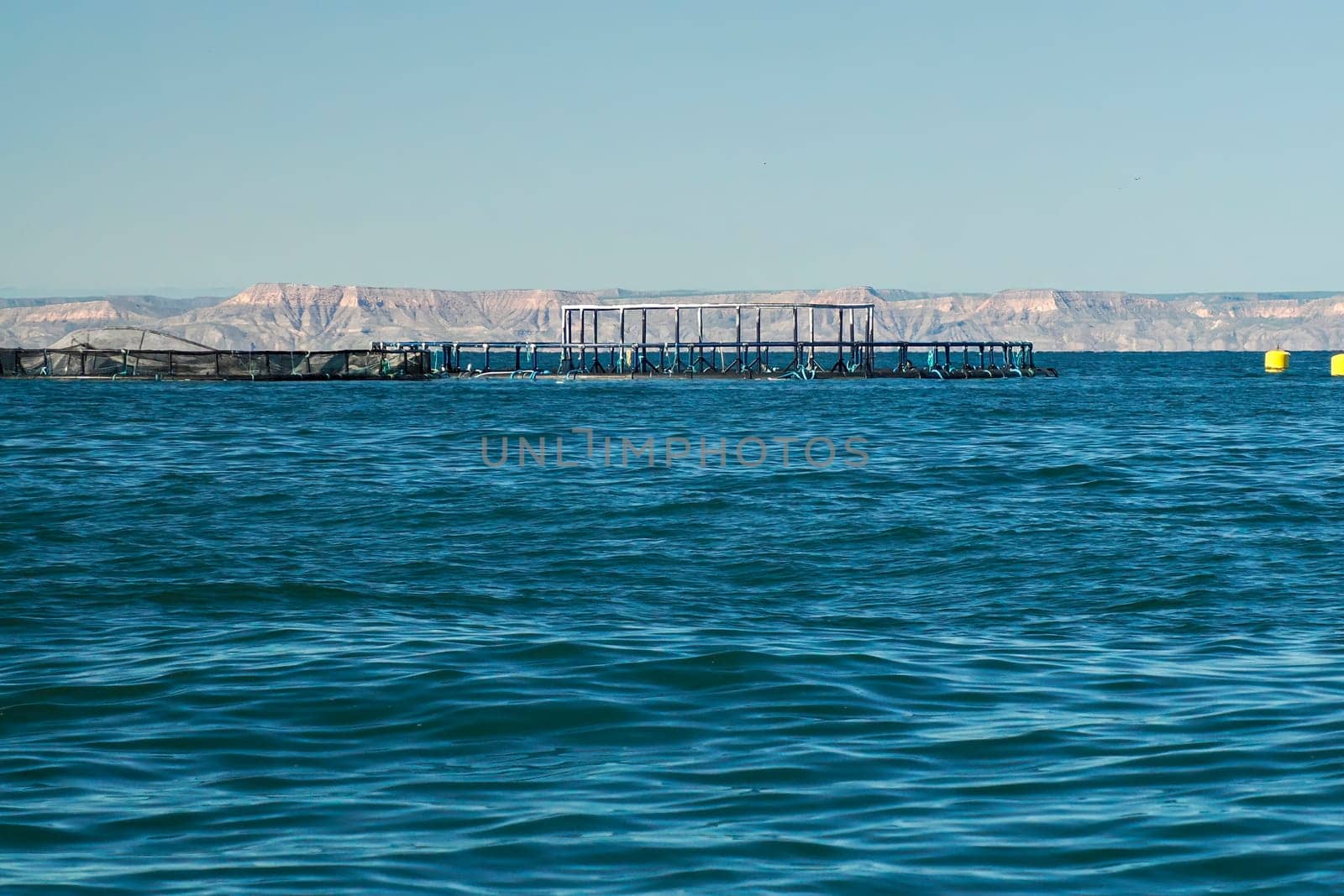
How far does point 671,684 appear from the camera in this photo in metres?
11.4

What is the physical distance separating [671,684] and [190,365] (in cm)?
8685

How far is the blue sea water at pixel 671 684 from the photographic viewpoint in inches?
292

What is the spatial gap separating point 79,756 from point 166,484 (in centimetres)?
1970

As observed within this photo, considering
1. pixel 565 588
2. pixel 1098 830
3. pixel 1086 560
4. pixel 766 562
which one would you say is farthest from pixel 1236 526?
pixel 1098 830

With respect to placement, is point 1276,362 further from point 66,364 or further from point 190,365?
point 66,364

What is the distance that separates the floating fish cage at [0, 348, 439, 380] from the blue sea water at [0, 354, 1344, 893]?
216 ft

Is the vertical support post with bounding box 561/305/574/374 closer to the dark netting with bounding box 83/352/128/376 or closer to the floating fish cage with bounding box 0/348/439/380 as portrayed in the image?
the floating fish cage with bounding box 0/348/439/380

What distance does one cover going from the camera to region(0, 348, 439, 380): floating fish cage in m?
92.9

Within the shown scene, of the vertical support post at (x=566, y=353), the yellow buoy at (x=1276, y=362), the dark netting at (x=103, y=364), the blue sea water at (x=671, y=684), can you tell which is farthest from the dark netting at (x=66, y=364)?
the yellow buoy at (x=1276, y=362)

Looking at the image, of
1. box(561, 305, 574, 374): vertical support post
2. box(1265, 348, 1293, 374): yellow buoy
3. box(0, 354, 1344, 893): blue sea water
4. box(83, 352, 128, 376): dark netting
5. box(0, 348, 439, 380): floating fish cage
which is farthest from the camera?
box(1265, 348, 1293, 374): yellow buoy

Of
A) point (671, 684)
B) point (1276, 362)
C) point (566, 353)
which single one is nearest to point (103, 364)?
point (566, 353)

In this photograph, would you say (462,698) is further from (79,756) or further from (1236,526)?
(1236,526)

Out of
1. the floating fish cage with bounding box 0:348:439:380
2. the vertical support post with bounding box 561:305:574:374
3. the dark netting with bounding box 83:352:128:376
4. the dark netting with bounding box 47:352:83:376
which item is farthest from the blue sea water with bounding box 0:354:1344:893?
the vertical support post with bounding box 561:305:574:374

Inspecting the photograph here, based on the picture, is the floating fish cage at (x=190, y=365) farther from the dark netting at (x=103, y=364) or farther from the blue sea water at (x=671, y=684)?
the blue sea water at (x=671, y=684)
